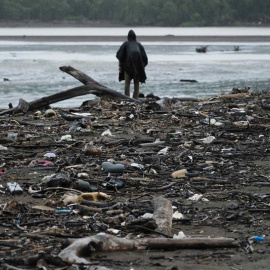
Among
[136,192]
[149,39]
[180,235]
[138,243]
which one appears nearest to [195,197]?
[136,192]

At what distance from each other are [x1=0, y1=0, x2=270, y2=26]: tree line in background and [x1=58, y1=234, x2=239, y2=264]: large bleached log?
92.2m

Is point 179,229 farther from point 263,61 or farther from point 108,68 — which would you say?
point 263,61

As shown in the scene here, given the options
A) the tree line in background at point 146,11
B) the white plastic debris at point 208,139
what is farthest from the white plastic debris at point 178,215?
the tree line in background at point 146,11

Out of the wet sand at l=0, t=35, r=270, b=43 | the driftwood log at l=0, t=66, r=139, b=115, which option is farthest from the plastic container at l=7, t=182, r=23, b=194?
the wet sand at l=0, t=35, r=270, b=43

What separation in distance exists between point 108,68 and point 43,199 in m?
25.4

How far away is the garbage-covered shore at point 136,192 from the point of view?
5.67 metres

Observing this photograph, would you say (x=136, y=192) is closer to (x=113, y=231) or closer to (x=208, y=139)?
(x=113, y=231)

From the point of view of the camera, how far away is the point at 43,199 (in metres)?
7.43

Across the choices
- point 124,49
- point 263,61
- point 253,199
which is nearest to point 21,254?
point 253,199

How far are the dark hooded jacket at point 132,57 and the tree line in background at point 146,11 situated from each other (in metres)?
80.9

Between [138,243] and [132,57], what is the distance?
1121cm

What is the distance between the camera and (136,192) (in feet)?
25.5

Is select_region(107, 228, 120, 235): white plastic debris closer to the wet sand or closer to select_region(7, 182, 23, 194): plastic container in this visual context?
select_region(7, 182, 23, 194): plastic container

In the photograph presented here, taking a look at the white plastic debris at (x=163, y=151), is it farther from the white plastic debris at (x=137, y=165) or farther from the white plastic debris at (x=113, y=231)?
the white plastic debris at (x=113, y=231)
